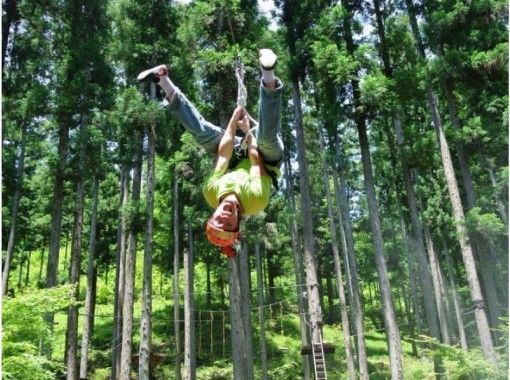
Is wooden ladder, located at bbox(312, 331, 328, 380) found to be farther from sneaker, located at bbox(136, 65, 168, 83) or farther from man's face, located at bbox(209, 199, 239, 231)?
sneaker, located at bbox(136, 65, 168, 83)

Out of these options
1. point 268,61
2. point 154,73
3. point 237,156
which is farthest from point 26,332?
point 268,61

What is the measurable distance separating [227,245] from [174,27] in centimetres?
1311

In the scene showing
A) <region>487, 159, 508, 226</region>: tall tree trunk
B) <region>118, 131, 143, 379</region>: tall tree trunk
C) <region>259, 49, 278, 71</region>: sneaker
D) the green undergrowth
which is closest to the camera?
<region>259, 49, 278, 71</region>: sneaker

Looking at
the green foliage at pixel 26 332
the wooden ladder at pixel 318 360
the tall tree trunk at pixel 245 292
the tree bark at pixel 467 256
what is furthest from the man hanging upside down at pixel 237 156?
the tall tree trunk at pixel 245 292

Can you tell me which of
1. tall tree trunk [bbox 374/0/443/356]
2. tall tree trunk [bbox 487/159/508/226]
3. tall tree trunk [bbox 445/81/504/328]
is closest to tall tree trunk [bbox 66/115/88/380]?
tall tree trunk [bbox 374/0/443/356]

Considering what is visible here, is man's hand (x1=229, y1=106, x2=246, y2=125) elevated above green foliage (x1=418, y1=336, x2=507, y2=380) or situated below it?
above

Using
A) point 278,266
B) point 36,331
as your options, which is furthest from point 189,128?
point 278,266

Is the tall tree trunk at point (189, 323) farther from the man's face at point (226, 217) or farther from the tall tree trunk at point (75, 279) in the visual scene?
the man's face at point (226, 217)

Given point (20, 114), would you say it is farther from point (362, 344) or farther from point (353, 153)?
point (353, 153)

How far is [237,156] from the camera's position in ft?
15.0

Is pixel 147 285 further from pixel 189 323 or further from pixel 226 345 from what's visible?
pixel 226 345

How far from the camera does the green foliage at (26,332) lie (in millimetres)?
6004

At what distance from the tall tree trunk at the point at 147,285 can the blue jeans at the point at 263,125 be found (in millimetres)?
9301

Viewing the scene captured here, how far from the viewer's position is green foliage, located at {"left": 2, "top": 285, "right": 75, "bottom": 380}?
19.7ft
